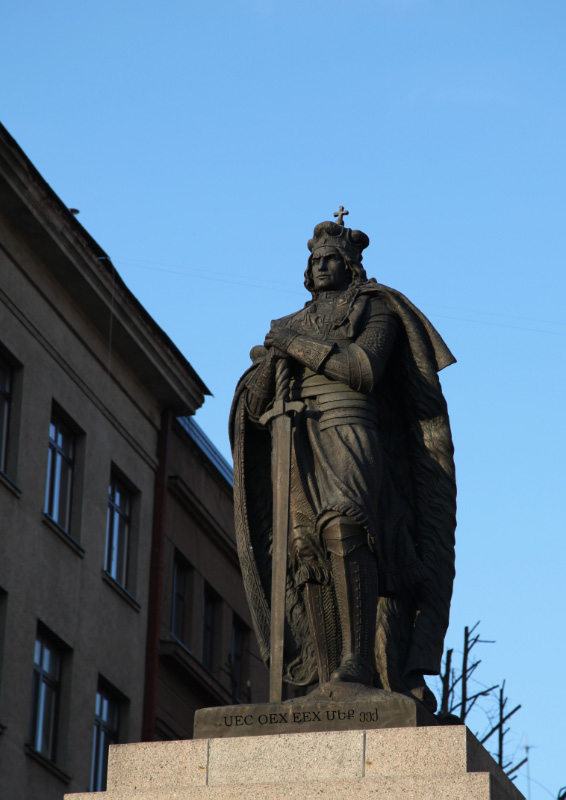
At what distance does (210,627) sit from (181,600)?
1344mm

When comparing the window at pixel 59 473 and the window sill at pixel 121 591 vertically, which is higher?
the window at pixel 59 473

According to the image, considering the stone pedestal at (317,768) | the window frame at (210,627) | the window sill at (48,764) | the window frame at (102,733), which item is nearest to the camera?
the stone pedestal at (317,768)

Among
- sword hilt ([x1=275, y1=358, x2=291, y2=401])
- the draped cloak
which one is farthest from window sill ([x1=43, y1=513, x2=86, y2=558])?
sword hilt ([x1=275, y1=358, x2=291, y2=401])

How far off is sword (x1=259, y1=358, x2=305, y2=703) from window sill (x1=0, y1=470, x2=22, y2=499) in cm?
1288

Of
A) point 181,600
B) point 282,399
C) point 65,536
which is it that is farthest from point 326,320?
point 181,600

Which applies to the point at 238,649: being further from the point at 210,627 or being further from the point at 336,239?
the point at 336,239

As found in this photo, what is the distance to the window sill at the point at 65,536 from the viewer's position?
74.0ft

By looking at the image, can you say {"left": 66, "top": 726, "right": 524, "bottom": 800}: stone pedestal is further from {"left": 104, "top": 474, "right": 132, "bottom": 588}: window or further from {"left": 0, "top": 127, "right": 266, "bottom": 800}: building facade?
{"left": 104, "top": 474, "right": 132, "bottom": 588}: window

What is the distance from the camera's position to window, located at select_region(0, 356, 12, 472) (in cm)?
2186

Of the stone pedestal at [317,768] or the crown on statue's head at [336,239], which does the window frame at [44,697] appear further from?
the stone pedestal at [317,768]

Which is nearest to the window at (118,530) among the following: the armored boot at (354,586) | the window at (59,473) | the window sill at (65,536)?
the window sill at (65,536)

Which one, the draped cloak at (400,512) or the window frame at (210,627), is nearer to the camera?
the draped cloak at (400,512)

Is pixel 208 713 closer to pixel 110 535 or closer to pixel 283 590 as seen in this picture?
pixel 283 590

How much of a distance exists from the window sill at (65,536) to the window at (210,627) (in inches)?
203
